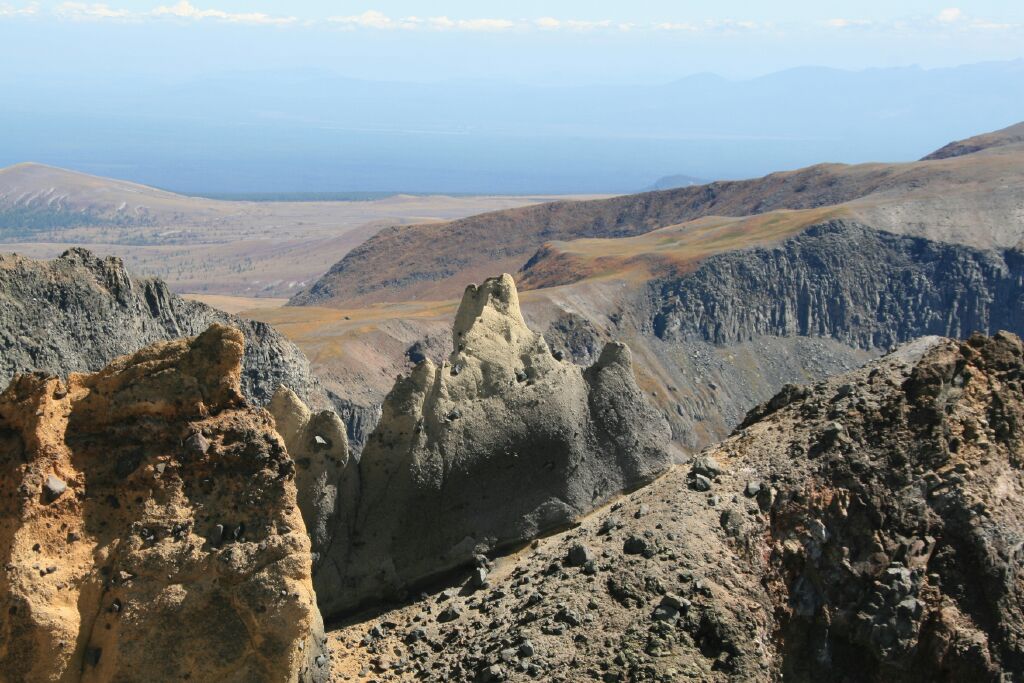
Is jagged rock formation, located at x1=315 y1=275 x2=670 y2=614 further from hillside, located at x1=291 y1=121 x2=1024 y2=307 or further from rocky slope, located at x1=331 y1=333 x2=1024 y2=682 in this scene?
hillside, located at x1=291 y1=121 x2=1024 y2=307

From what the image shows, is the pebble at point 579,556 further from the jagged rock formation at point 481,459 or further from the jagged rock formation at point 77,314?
the jagged rock formation at point 77,314

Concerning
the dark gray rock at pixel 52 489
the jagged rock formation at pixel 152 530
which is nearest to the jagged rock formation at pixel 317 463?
the jagged rock formation at pixel 152 530

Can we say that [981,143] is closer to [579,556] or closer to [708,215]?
[708,215]

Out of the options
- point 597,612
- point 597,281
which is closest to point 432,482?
point 597,612

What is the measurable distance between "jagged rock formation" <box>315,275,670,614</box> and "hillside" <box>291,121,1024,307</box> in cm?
8490

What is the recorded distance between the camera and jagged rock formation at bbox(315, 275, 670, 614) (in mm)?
15797

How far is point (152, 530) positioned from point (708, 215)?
139m

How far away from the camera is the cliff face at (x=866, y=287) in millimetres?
96750

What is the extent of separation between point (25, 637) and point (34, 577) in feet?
1.77

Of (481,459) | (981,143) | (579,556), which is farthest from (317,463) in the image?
(981,143)

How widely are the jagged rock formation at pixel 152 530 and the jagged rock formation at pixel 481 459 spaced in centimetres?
373

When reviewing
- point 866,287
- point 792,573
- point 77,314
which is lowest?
point 866,287

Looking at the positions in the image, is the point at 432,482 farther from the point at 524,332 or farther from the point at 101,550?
the point at 101,550

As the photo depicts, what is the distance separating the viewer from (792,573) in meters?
15.0
